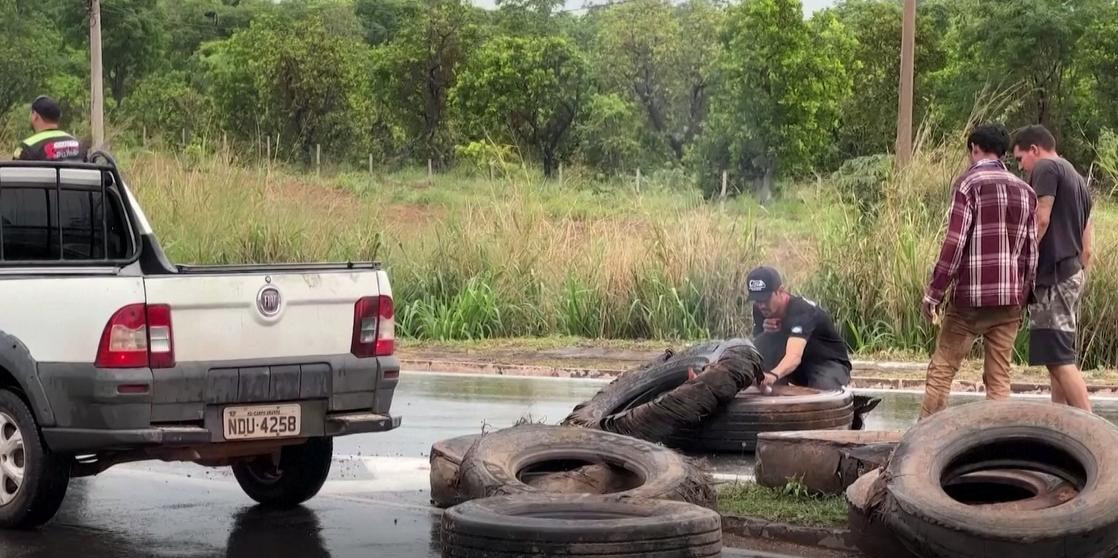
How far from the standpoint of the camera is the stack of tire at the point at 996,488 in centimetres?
636

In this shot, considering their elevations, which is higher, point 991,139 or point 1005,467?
point 991,139

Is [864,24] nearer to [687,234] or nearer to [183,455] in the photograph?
[687,234]

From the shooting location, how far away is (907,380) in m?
15.0

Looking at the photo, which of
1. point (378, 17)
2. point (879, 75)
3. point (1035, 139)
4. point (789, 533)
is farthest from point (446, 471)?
point (378, 17)

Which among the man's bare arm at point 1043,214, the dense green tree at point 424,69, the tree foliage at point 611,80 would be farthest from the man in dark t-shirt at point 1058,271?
the dense green tree at point 424,69

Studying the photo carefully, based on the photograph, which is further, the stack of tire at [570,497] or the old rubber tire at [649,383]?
the old rubber tire at [649,383]

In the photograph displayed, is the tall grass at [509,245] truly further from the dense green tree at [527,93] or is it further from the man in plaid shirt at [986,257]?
the dense green tree at [527,93]

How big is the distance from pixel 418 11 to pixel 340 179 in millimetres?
37677

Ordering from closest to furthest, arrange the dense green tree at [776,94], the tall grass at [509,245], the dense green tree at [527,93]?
the tall grass at [509,245]
the dense green tree at [776,94]
the dense green tree at [527,93]

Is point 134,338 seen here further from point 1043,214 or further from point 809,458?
point 1043,214

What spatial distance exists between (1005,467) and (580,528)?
237 cm

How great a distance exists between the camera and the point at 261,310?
26.0 feet

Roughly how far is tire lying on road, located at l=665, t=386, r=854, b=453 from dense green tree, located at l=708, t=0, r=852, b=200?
48.6 meters

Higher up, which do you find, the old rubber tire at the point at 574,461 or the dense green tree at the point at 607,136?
the dense green tree at the point at 607,136
